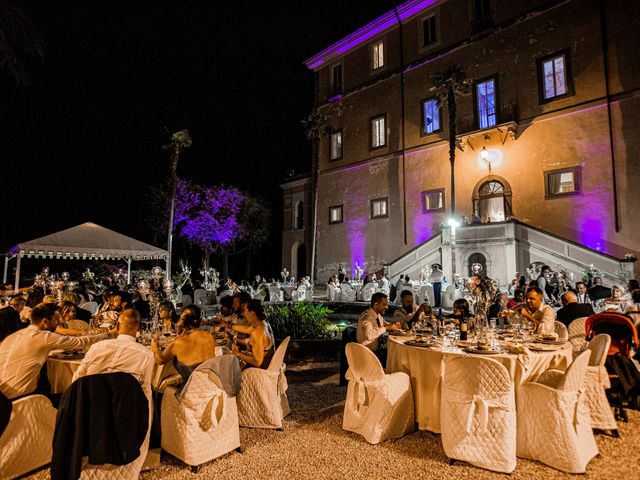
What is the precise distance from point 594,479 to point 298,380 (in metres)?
4.27

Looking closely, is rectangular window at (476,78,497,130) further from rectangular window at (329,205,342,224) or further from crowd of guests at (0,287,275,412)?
crowd of guests at (0,287,275,412)

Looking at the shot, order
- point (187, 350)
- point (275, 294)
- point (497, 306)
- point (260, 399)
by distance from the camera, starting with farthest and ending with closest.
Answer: point (275, 294) < point (497, 306) < point (260, 399) < point (187, 350)

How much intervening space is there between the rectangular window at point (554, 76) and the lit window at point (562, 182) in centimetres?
323

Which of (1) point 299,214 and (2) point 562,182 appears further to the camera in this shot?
(1) point 299,214

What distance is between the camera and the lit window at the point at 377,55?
78.0 ft

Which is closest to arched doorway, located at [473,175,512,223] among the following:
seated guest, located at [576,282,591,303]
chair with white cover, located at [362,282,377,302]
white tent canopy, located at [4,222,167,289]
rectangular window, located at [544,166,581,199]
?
rectangular window, located at [544,166,581,199]

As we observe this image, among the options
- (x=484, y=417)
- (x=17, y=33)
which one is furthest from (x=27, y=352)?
(x=17, y=33)

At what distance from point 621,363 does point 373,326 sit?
2958 millimetres

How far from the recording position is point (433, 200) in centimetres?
2058

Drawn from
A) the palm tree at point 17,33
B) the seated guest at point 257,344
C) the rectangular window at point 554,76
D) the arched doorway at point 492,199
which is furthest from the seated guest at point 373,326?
the rectangular window at point 554,76

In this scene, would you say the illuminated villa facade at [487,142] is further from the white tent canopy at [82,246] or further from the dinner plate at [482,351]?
the dinner plate at [482,351]

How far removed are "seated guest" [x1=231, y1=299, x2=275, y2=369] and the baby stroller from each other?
4.04 m

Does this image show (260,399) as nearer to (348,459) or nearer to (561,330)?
(348,459)

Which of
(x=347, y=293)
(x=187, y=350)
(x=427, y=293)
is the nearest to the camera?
(x=187, y=350)
